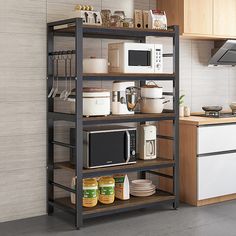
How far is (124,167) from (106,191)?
252 mm

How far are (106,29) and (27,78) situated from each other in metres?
0.78

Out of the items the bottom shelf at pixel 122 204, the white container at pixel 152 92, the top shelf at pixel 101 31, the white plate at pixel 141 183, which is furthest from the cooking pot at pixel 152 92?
the bottom shelf at pixel 122 204

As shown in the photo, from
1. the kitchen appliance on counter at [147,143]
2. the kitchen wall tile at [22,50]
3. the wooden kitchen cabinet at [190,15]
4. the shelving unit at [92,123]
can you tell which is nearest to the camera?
the shelving unit at [92,123]

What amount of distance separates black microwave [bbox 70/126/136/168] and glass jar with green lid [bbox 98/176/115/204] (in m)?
0.19

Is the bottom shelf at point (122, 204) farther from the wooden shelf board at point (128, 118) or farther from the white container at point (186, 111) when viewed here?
the white container at point (186, 111)

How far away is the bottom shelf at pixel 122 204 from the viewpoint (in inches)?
156

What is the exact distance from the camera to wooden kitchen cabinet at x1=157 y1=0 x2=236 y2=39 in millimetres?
4664

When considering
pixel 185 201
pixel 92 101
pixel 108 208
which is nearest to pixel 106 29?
pixel 92 101

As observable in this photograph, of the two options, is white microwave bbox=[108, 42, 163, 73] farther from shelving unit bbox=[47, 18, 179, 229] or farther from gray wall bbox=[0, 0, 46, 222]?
gray wall bbox=[0, 0, 46, 222]

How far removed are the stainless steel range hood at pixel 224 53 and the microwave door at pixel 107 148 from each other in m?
1.67

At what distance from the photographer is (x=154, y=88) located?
4.32 m

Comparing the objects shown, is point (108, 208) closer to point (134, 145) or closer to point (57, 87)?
point (134, 145)

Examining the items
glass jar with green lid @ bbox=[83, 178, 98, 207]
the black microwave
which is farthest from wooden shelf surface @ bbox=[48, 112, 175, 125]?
glass jar with green lid @ bbox=[83, 178, 98, 207]

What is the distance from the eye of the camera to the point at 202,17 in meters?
4.77
